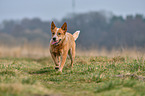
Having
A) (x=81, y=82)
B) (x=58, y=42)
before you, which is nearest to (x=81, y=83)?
(x=81, y=82)

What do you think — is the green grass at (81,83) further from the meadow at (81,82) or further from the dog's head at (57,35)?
the dog's head at (57,35)

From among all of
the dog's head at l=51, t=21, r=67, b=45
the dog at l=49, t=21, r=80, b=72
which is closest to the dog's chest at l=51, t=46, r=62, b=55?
the dog at l=49, t=21, r=80, b=72

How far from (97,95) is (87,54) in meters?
8.42

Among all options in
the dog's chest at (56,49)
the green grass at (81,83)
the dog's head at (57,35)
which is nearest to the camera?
the green grass at (81,83)

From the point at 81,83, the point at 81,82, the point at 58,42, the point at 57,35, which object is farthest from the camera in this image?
the point at 58,42

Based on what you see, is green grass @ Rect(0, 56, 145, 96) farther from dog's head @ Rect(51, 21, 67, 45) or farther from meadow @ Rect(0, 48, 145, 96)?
dog's head @ Rect(51, 21, 67, 45)

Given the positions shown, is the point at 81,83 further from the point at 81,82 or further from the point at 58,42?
the point at 58,42

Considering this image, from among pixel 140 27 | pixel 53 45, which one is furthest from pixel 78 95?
pixel 140 27

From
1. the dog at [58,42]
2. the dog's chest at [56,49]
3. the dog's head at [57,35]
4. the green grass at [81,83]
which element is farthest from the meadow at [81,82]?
the dog's head at [57,35]

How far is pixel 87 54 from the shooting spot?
1259cm

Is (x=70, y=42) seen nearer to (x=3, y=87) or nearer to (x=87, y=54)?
(x=87, y=54)

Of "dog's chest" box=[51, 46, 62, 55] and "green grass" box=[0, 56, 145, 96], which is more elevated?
"dog's chest" box=[51, 46, 62, 55]

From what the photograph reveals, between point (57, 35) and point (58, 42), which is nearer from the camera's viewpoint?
point (57, 35)

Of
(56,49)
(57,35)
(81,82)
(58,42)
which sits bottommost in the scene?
(81,82)
